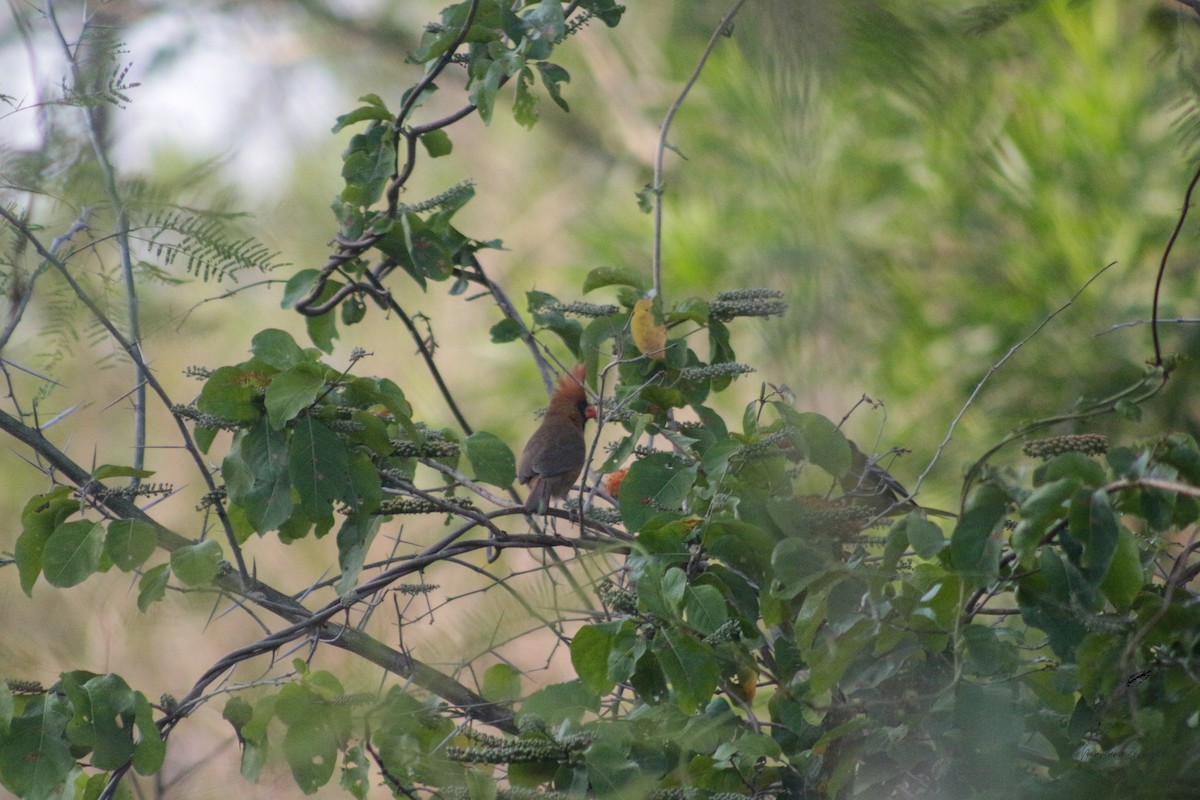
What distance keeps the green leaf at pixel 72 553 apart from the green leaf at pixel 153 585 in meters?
0.06

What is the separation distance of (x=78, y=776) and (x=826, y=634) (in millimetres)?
917

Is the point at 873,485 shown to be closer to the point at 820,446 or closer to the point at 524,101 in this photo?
the point at 820,446

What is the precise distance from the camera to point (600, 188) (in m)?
2.52

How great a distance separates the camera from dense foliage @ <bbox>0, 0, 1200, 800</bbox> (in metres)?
0.86

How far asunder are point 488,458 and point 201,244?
1.45ft

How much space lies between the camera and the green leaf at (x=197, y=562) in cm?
119

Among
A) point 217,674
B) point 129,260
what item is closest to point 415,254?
point 129,260

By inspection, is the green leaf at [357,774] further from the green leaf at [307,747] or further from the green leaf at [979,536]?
the green leaf at [979,536]

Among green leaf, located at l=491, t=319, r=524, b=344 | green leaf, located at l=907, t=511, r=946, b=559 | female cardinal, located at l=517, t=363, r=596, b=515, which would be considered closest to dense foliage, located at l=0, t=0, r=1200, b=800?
green leaf, located at l=907, t=511, r=946, b=559

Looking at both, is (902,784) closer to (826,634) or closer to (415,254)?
(826,634)

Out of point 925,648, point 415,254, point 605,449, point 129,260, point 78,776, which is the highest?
point 129,260

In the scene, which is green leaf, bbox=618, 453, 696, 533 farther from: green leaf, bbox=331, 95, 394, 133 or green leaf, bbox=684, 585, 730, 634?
green leaf, bbox=331, 95, 394, 133

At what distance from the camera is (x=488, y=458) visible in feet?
4.53

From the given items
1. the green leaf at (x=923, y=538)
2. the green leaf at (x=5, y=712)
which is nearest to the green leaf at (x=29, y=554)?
the green leaf at (x=5, y=712)
